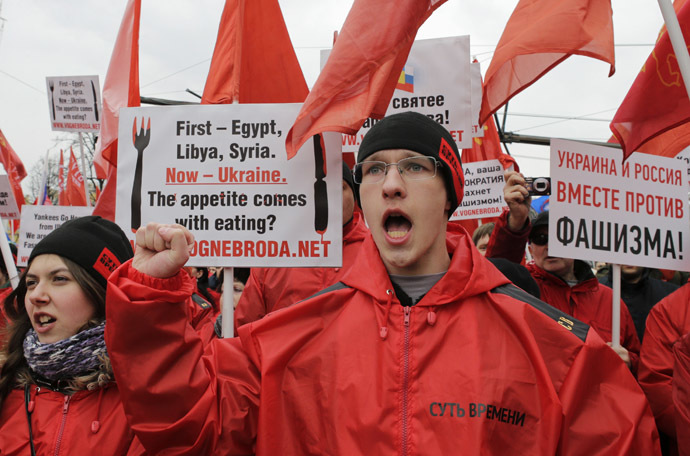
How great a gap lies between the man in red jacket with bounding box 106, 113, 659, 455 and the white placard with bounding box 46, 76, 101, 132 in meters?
8.70

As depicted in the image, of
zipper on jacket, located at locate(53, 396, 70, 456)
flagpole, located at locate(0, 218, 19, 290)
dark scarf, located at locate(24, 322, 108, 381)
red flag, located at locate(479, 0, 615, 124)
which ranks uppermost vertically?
red flag, located at locate(479, 0, 615, 124)

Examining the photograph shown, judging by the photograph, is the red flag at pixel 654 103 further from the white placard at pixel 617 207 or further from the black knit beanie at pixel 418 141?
the black knit beanie at pixel 418 141

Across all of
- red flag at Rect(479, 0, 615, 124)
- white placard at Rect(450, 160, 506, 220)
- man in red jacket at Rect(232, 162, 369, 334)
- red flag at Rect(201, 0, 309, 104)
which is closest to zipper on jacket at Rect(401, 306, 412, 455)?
man in red jacket at Rect(232, 162, 369, 334)

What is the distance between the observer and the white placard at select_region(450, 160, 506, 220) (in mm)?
6793

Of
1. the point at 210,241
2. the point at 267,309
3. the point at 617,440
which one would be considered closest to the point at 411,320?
the point at 617,440

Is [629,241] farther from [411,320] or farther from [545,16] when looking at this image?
[411,320]

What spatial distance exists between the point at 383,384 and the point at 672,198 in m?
2.47

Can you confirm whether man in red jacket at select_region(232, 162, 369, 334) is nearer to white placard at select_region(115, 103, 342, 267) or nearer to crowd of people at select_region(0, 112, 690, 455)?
white placard at select_region(115, 103, 342, 267)

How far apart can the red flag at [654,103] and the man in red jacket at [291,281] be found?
4.83 ft

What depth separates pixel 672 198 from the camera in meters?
3.54

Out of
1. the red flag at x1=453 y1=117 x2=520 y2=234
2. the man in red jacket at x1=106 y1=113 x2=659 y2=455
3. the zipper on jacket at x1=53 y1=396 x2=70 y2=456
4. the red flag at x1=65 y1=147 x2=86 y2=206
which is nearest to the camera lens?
the man in red jacket at x1=106 y1=113 x2=659 y2=455

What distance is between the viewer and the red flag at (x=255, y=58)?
3.74 m

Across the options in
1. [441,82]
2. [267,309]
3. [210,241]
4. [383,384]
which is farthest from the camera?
[441,82]

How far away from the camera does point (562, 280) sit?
3.97 m
